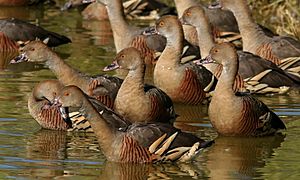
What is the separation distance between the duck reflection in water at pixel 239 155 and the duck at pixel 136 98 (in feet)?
3.16

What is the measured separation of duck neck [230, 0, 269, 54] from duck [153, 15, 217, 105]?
2081 mm

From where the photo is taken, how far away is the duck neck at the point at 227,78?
14156 mm

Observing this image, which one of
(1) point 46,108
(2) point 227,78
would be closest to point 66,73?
(1) point 46,108

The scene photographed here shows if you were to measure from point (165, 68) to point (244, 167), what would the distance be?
12.5 ft

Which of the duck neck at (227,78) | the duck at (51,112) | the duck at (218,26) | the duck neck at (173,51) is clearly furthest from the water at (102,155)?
the duck at (218,26)

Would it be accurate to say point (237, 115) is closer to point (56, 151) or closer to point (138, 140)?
point (138, 140)

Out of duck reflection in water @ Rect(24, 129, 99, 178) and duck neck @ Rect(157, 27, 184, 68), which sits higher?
duck neck @ Rect(157, 27, 184, 68)

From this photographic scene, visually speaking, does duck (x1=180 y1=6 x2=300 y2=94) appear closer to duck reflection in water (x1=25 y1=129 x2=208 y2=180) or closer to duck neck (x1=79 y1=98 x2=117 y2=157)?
duck reflection in water (x1=25 y1=129 x2=208 y2=180)

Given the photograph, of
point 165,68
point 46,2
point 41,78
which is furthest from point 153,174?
point 46,2

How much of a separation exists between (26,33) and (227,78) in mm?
6326

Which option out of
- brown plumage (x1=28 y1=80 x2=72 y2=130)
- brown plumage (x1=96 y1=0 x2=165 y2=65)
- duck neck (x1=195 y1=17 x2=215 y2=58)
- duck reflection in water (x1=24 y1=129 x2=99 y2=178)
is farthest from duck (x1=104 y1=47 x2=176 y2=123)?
brown plumage (x1=96 y1=0 x2=165 y2=65)

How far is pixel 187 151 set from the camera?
12.5m

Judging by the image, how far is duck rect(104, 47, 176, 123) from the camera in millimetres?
14328

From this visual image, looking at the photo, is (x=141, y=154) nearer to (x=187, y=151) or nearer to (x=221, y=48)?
(x=187, y=151)
